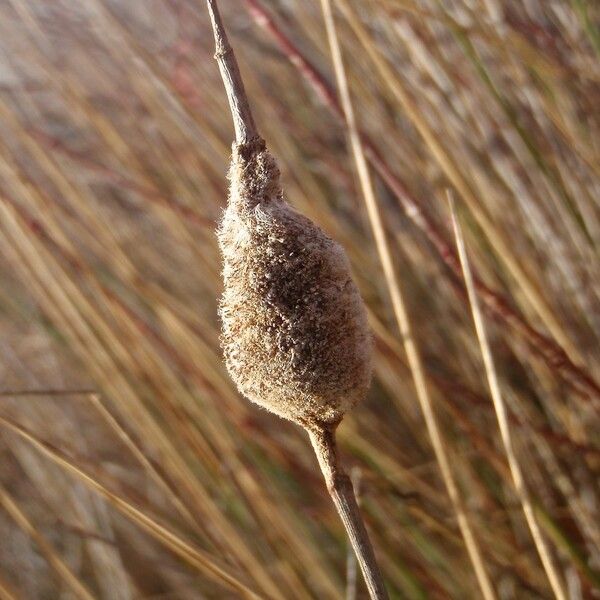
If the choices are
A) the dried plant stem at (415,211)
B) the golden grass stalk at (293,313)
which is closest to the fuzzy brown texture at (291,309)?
the golden grass stalk at (293,313)

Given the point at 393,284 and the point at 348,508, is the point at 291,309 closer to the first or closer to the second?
the point at 348,508

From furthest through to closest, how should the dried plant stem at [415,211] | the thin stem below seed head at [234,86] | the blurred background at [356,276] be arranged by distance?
1. the blurred background at [356,276]
2. the dried plant stem at [415,211]
3. the thin stem below seed head at [234,86]

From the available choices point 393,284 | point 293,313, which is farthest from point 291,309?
point 393,284

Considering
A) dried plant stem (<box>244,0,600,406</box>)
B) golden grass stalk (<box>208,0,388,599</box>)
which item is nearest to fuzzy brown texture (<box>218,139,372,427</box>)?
golden grass stalk (<box>208,0,388,599</box>)

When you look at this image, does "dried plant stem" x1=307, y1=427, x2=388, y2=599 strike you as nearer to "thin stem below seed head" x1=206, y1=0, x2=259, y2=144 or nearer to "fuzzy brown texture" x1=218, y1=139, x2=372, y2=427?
"fuzzy brown texture" x1=218, y1=139, x2=372, y2=427

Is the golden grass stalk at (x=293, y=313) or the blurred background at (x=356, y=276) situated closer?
the golden grass stalk at (x=293, y=313)

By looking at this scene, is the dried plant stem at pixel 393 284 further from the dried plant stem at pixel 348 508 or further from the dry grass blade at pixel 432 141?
the dried plant stem at pixel 348 508

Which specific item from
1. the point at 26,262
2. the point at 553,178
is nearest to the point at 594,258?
the point at 553,178
